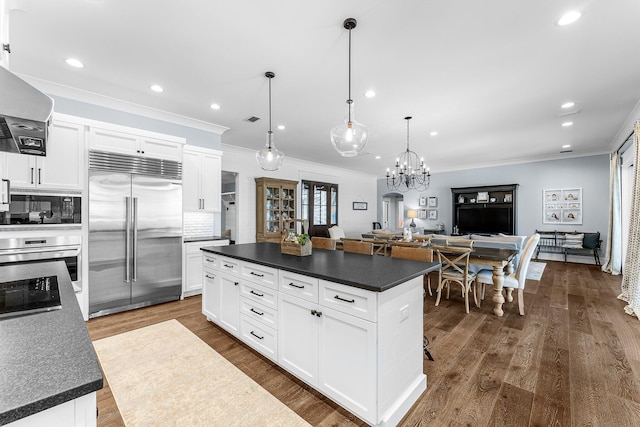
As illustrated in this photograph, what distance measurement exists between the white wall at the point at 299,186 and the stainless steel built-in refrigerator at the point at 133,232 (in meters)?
2.32

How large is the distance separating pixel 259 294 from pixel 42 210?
277 centimetres

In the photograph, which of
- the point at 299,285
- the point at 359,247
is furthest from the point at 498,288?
the point at 299,285

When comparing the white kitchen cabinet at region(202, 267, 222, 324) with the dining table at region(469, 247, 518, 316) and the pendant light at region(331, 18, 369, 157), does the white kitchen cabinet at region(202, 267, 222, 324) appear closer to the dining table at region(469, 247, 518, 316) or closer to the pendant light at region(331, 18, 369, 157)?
the pendant light at region(331, 18, 369, 157)

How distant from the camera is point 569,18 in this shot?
2.14m

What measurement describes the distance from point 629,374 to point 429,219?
24.5ft

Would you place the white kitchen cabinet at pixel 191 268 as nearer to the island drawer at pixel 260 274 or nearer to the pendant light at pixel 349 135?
the island drawer at pixel 260 274

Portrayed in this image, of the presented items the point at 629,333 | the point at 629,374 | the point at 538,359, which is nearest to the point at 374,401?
the point at 538,359

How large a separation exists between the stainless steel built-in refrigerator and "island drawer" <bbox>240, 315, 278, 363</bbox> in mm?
1883

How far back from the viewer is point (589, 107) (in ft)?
12.9

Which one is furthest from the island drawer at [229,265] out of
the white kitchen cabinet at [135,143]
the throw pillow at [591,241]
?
the throw pillow at [591,241]

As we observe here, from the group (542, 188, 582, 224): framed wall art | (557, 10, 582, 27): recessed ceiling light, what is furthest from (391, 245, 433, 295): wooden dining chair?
(542, 188, 582, 224): framed wall art

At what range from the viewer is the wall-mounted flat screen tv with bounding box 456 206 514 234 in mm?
7934

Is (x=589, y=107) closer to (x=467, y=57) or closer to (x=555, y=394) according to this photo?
(x=467, y=57)

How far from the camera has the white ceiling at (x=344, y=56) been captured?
2.09 metres
